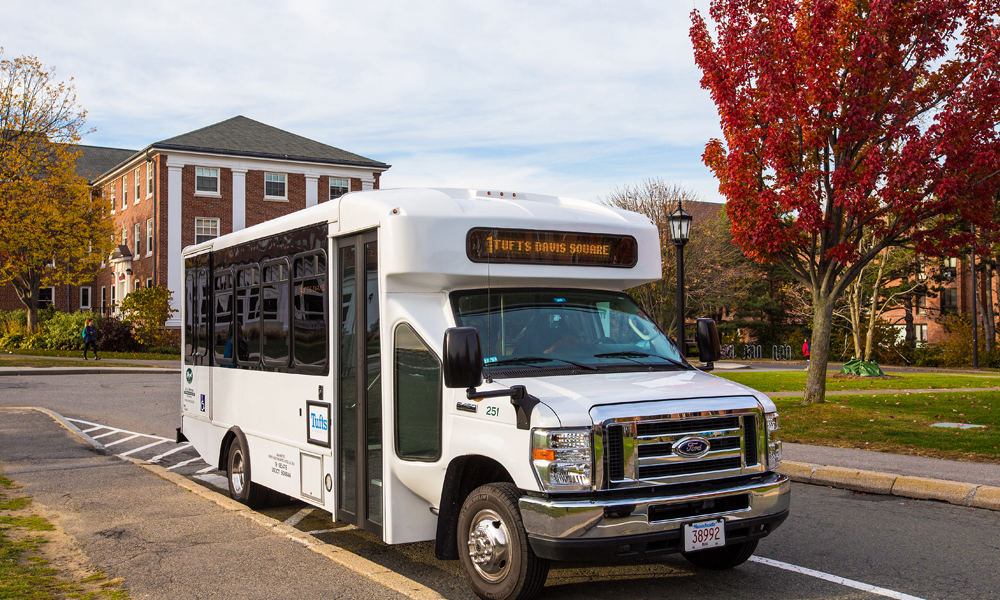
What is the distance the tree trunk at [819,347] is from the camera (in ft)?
50.9

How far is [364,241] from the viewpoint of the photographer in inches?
249

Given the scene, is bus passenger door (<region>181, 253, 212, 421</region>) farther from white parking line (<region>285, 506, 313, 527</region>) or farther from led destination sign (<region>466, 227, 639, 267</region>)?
led destination sign (<region>466, 227, 639, 267</region>)

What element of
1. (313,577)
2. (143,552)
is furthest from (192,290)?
(313,577)

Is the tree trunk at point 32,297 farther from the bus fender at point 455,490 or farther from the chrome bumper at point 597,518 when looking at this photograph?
the chrome bumper at point 597,518

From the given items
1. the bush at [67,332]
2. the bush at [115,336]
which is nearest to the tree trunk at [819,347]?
the bush at [115,336]

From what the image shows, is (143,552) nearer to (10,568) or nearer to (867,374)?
(10,568)

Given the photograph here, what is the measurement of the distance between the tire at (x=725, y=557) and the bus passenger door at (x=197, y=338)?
5617mm

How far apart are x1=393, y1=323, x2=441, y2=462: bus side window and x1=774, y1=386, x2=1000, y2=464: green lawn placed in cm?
764

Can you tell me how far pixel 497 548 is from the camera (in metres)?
5.20

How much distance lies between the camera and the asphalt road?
565 cm

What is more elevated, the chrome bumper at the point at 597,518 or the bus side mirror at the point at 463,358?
the bus side mirror at the point at 463,358

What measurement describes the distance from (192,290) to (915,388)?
18.5 meters

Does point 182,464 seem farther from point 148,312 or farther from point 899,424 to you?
point 148,312

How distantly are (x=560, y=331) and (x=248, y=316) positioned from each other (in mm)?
3698
